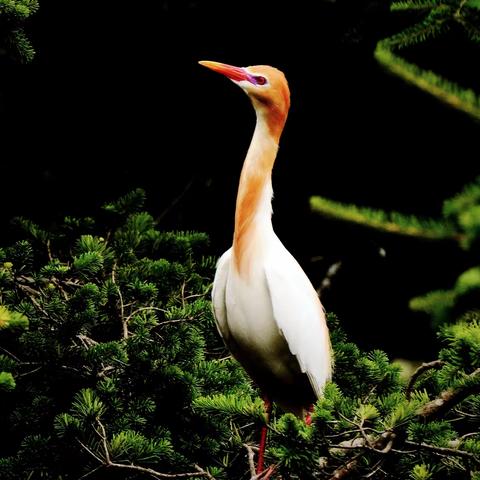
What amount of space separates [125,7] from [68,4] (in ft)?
0.97

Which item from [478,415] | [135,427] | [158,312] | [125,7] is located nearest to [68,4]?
[125,7]

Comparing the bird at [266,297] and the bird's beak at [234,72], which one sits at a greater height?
the bird's beak at [234,72]

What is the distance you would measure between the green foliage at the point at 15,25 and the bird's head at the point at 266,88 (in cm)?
70

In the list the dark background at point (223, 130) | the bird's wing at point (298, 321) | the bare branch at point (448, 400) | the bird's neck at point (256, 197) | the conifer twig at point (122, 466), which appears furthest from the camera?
the dark background at point (223, 130)

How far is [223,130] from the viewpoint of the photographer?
3.98 metres

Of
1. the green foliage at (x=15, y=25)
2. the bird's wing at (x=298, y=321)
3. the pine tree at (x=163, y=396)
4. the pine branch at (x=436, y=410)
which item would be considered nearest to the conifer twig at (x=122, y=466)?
the pine tree at (x=163, y=396)

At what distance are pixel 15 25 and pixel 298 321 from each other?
3.43 feet

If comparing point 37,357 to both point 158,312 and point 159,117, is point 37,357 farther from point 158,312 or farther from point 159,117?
point 159,117

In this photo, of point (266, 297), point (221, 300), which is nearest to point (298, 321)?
point (266, 297)

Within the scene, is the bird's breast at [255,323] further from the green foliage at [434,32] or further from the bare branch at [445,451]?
the green foliage at [434,32]

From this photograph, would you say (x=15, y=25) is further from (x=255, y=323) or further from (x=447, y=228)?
(x=447, y=228)

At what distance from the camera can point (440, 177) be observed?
3.39 m

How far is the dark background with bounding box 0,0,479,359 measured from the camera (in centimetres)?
350

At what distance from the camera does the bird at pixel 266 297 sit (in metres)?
1.95
